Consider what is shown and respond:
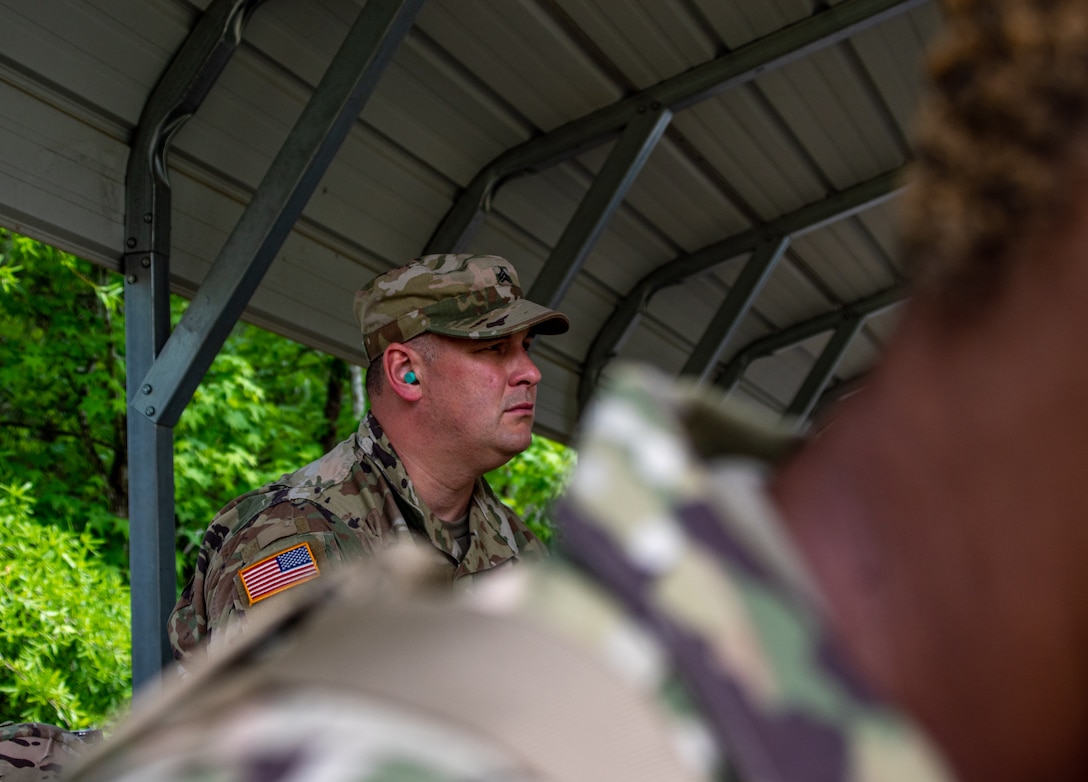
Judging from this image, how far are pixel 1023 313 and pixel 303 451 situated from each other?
12006 mm

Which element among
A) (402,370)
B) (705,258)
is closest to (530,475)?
(705,258)

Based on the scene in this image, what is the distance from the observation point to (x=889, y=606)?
482mm

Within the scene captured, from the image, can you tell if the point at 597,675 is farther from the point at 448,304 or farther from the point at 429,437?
the point at 448,304

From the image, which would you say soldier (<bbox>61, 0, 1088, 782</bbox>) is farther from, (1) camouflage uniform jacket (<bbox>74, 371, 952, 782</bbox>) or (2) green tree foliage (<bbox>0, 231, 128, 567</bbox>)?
(2) green tree foliage (<bbox>0, 231, 128, 567</bbox>)

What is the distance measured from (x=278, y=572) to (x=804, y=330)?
832 centimetres

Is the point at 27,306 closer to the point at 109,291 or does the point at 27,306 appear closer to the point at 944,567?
the point at 109,291

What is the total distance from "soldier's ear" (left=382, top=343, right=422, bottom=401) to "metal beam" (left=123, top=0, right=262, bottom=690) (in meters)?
1.08

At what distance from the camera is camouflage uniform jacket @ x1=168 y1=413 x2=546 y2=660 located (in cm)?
248

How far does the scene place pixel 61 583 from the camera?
752 centimetres

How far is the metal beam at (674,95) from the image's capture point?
18.7 feet

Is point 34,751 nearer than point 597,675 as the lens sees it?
No

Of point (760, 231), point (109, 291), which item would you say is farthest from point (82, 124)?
point (109, 291)

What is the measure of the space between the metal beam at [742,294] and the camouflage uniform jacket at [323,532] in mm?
5048

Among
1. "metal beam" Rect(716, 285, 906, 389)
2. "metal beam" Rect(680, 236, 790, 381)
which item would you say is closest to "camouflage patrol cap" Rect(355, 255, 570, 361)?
"metal beam" Rect(680, 236, 790, 381)
